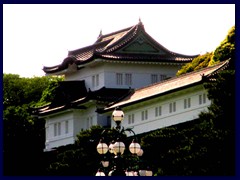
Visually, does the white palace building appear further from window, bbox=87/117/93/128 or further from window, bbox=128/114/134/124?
window, bbox=128/114/134/124

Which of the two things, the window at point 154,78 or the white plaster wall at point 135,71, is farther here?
the window at point 154,78

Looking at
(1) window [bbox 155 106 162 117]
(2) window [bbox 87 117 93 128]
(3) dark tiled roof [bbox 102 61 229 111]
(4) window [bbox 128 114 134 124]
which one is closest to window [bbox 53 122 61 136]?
(2) window [bbox 87 117 93 128]

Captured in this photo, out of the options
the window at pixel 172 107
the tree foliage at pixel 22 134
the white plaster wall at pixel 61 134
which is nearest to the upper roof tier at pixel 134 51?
the white plaster wall at pixel 61 134

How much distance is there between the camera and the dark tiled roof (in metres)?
47.8

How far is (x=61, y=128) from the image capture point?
2527 inches

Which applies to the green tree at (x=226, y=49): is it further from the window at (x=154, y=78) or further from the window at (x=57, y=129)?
the window at (x=57, y=129)

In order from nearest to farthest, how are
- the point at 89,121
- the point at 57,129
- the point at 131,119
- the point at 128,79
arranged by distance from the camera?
the point at 131,119, the point at 89,121, the point at 57,129, the point at 128,79

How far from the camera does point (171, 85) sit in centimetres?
5153

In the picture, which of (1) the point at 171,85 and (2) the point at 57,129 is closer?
(1) the point at 171,85

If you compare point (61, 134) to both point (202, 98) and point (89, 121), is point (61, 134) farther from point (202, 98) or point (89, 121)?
point (202, 98)

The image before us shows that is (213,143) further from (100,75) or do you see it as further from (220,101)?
(100,75)

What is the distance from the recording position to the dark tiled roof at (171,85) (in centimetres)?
4784

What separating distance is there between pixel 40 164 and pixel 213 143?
25.5 m

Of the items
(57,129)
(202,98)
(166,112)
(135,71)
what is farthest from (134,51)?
(202,98)
